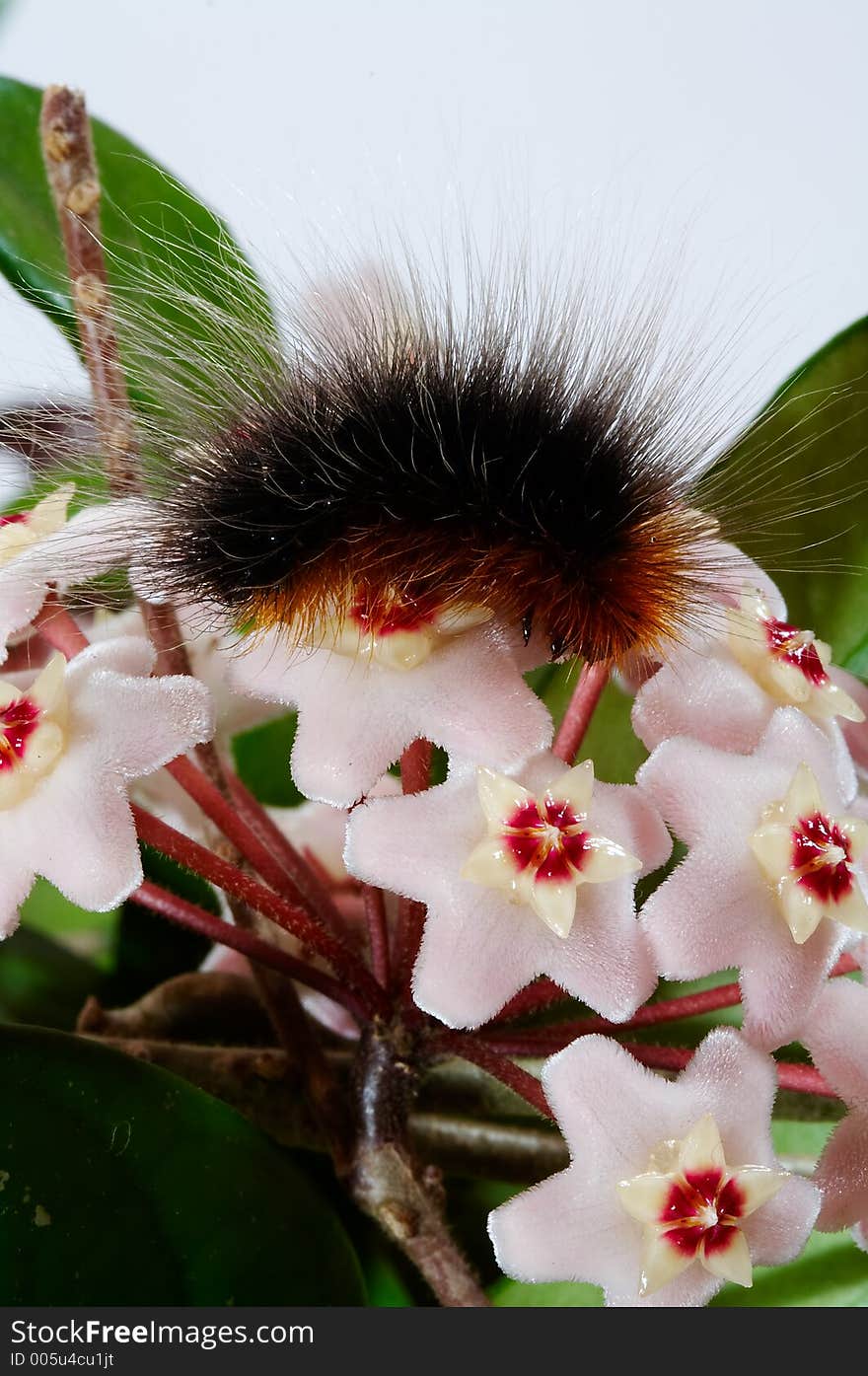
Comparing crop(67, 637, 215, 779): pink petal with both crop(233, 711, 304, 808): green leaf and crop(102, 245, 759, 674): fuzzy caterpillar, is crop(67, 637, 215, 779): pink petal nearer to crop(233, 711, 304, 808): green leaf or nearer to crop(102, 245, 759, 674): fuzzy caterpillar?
crop(102, 245, 759, 674): fuzzy caterpillar

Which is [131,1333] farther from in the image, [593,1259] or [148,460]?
[148,460]

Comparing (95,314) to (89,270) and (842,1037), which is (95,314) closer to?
(89,270)

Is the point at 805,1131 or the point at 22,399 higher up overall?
the point at 22,399

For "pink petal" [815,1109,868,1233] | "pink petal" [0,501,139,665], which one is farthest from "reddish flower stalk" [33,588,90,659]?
"pink petal" [815,1109,868,1233]

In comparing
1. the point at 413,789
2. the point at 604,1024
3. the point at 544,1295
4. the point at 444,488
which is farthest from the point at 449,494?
the point at 544,1295

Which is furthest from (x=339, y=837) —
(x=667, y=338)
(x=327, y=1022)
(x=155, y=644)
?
(x=667, y=338)

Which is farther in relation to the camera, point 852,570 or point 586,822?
point 852,570
